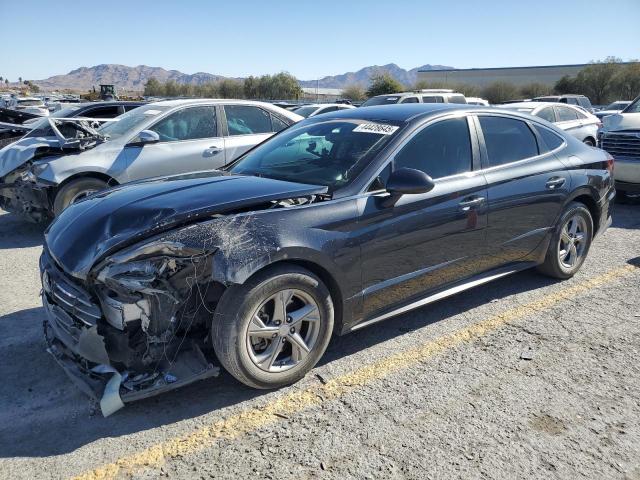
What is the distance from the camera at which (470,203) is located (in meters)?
3.95

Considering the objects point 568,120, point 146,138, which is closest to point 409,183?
point 146,138

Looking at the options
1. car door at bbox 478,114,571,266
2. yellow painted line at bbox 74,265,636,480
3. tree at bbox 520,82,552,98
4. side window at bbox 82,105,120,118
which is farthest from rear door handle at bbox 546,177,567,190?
tree at bbox 520,82,552,98

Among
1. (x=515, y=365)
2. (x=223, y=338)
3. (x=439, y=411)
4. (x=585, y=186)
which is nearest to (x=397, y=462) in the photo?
(x=439, y=411)

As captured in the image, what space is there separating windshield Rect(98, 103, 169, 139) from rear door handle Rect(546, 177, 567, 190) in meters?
5.03

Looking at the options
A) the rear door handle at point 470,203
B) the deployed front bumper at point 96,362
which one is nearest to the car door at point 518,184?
the rear door handle at point 470,203

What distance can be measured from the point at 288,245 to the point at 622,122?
8332 millimetres

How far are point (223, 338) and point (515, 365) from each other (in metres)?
2.00

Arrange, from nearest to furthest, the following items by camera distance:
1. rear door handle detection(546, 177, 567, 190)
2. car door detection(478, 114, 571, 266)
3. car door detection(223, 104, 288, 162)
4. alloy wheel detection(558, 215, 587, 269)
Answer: car door detection(478, 114, 571, 266), rear door handle detection(546, 177, 567, 190), alloy wheel detection(558, 215, 587, 269), car door detection(223, 104, 288, 162)

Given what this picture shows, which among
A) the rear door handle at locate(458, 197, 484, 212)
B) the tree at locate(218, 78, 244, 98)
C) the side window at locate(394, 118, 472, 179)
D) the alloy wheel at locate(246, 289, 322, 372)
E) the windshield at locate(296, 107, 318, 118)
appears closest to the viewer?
the alloy wheel at locate(246, 289, 322, 372)

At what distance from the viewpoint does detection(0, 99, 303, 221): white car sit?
21.1 ft

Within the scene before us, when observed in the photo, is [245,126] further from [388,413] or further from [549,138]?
[388,413]

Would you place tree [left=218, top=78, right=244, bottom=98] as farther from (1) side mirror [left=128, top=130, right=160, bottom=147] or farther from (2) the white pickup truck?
(1) side mirror [left=128, top=130, right=160, bottom=147]

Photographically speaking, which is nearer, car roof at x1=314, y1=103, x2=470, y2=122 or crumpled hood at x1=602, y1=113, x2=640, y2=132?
car roof at x1=314, y1=103, x2=470, y2=122

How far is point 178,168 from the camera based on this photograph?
6.87 meters
